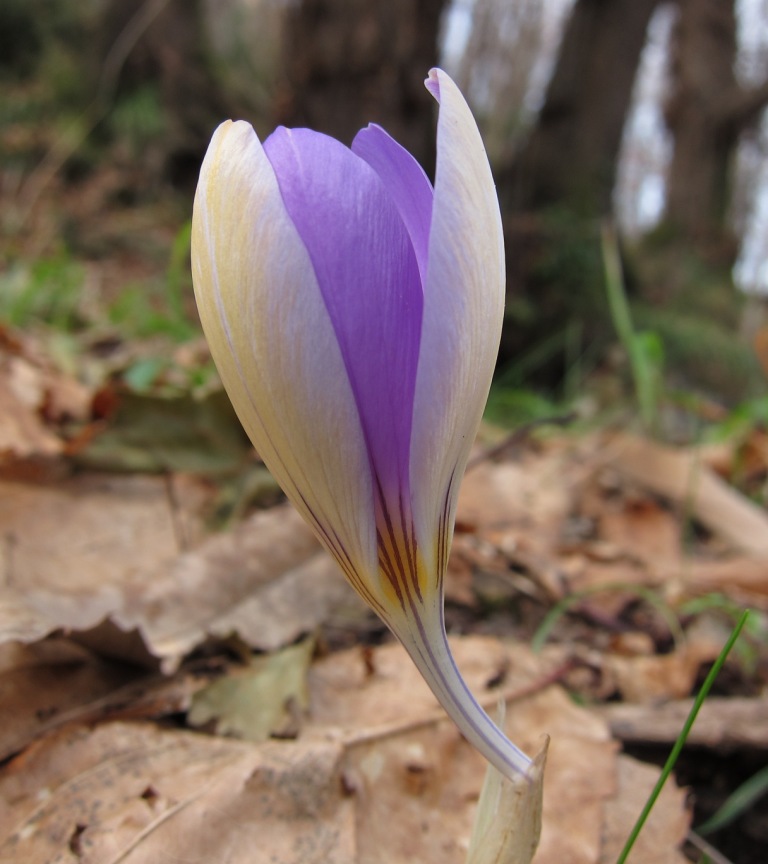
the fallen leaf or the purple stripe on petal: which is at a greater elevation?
the purple stripe on petal

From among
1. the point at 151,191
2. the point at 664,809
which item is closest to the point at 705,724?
the point at 664,809

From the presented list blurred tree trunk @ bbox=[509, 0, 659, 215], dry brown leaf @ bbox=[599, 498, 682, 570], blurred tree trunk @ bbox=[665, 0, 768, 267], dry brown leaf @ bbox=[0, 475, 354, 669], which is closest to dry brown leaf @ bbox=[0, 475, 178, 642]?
dry brown leaf @ bbox=[0, 475, 354, 669]

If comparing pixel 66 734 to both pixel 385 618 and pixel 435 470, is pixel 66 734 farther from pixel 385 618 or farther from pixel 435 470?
pixel 435 470

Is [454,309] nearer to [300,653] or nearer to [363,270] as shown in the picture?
[363,270]

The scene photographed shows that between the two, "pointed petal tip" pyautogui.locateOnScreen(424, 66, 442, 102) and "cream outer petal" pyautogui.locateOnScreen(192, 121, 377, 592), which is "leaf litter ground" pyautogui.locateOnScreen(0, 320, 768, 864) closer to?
"cream outer petal" pyautogui.locateOnScreen(192, 121, 377, 592)

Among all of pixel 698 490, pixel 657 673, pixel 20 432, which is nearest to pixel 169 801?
pixel 657 673

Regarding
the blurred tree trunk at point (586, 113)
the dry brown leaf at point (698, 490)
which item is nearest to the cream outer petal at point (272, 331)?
the dry brown leaf at point (698, 490)

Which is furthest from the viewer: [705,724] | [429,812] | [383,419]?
[705,724]
